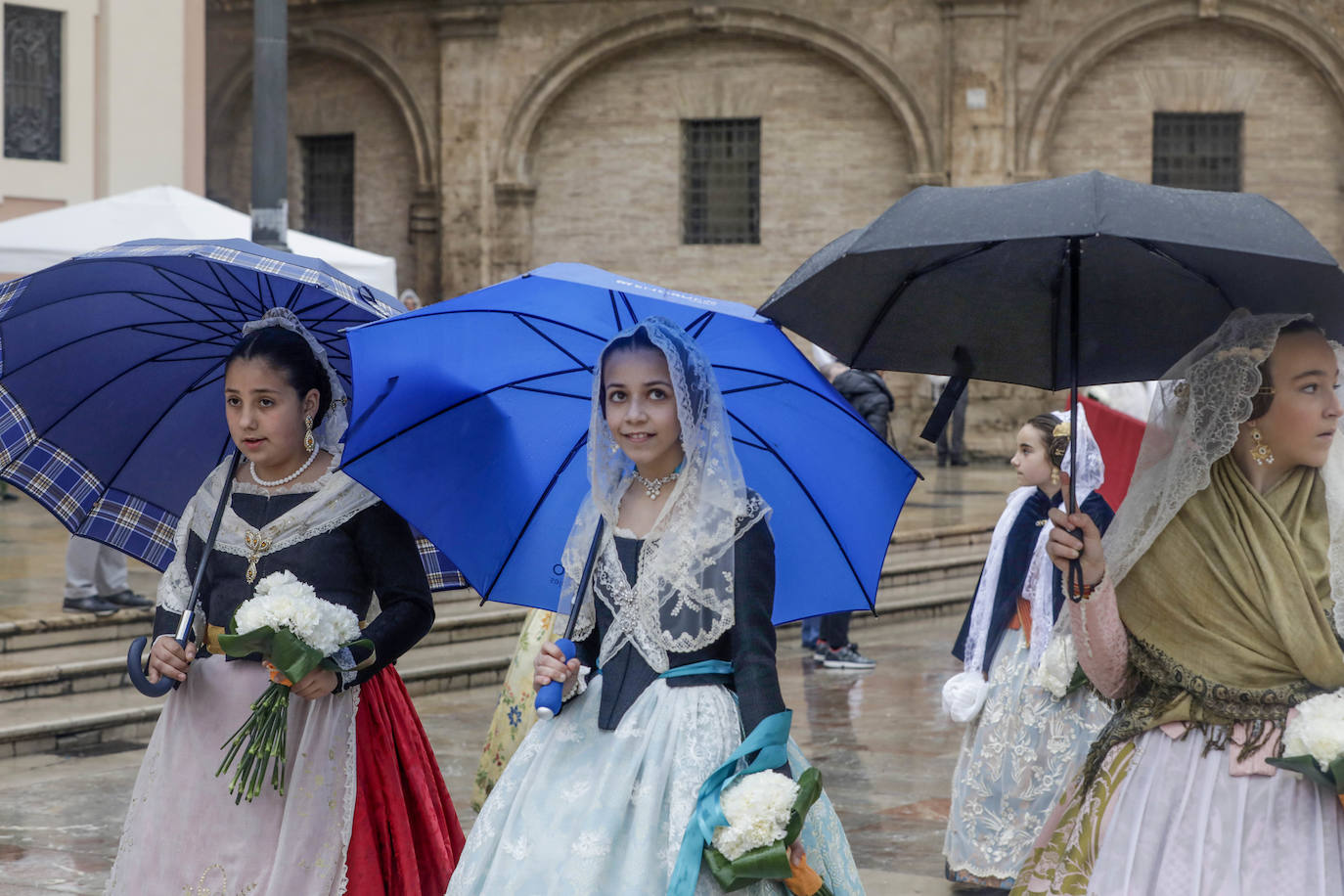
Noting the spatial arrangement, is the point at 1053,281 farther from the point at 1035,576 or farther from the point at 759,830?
the point at 1035,576

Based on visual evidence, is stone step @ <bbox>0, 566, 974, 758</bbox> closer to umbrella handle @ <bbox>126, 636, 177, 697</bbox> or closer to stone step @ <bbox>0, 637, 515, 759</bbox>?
stone step @ <bbox>0, 637, 515, 759</bbox>

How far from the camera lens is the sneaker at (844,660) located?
10.6 metres

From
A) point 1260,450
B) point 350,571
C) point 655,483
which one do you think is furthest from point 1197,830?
point 350,571

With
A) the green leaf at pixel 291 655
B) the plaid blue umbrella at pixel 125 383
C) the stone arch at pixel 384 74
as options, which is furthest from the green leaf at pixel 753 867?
the stone arch at pixel 384 74

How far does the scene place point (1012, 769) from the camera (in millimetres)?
5891

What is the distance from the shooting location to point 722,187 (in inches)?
901

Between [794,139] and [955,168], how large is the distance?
222cm

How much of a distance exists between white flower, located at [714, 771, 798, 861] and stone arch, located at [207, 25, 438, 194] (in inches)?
820

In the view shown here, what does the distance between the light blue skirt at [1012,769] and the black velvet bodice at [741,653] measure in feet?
9.07

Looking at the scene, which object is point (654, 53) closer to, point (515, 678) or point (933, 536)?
point (933, 536)

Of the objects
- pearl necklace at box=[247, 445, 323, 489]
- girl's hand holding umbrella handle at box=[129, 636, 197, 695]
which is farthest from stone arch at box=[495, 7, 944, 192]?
girl's hand holding umbrella handle at box=[129, 636, 197, 695]

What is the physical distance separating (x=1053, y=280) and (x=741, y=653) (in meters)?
1.04

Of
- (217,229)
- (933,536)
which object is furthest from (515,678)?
(933,536)

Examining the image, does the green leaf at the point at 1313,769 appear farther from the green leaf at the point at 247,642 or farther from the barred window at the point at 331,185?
the barred window at the point at 331,185
